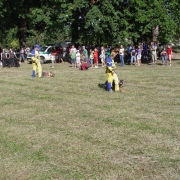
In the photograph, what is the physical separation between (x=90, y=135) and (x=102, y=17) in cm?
2166

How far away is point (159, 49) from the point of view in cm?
3195

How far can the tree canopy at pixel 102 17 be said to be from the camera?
27.8 meters

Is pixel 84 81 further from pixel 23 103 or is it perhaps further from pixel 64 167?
pixel 64 167

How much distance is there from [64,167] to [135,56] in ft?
70.4

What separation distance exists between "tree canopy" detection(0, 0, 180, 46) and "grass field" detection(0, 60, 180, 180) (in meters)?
15.8

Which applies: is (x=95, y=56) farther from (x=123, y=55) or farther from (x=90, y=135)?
(x=90, y=135)

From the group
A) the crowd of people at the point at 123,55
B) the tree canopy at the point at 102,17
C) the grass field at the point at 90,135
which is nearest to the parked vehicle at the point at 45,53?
the tree canopy at the point at 102,17

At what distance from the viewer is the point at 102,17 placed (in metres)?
27.9

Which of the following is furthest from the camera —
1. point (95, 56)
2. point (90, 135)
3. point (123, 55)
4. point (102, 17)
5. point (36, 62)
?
point (102, 17)

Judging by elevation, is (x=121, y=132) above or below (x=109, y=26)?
below

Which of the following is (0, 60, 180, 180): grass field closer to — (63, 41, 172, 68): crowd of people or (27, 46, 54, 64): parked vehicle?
(63, 41, 172, 68): crowd of people

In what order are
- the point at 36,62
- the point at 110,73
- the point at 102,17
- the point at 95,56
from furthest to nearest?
1. the point at 102,17
2. the point at 95,56
3. the point at 36,62
4. the point at 110,73

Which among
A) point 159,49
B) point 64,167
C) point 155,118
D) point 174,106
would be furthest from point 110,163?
point 159,49

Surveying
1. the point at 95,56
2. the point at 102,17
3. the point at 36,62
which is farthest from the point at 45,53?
the point at 36,62
